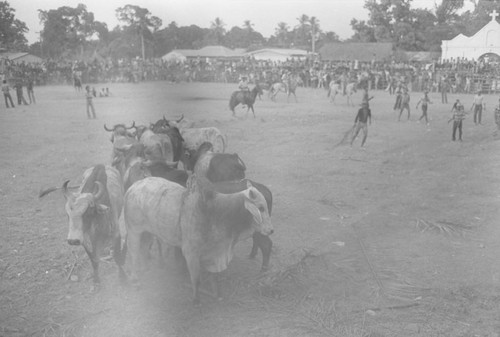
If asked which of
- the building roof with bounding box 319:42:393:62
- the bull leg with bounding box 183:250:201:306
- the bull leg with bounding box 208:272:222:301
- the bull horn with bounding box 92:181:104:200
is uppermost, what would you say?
the building roof with bounding box 319:42:393:62

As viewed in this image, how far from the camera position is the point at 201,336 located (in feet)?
16.0

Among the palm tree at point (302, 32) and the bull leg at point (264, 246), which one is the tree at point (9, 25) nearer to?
the bull leg at point (264, 246)

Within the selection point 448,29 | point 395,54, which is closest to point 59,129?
point 395,54

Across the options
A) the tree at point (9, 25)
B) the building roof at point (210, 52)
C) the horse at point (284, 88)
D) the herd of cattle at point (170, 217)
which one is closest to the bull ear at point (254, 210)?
the herd of cattle at point (170, 217)

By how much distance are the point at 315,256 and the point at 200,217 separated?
2.14 meters

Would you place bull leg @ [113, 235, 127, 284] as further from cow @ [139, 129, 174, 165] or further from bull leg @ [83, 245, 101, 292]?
cow @ [139, 129, 174, 165]

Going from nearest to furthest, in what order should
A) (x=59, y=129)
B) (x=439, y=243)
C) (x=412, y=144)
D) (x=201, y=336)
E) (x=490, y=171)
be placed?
(x=201, y=336), (x=439, y=243), (x=490, y=171), (x=412, y=144), (x=59, y=129)

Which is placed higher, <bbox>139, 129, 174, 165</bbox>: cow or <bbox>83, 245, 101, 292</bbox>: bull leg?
<bbox>139, 129, 174, 165</bbox>: cow

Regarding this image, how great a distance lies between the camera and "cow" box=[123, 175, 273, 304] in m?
5.24

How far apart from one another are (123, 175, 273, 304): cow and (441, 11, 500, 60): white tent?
120 feet

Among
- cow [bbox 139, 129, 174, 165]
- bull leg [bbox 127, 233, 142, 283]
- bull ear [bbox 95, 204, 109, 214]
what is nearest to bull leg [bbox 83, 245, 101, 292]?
bull leg [bbox 127, 233, 142, 283]

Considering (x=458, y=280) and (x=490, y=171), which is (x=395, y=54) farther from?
(x=458, y=280)

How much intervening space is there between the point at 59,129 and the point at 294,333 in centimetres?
1461

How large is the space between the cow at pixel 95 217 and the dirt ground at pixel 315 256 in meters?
0.45
